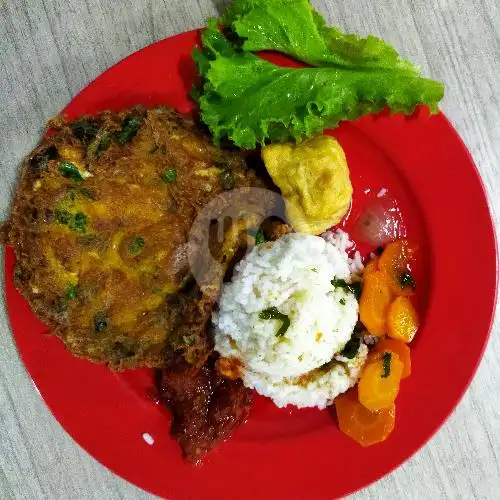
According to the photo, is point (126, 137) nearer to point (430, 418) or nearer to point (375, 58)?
point (375, 58)

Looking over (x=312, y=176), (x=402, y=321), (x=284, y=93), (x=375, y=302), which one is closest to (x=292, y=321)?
(x=375, y=302)

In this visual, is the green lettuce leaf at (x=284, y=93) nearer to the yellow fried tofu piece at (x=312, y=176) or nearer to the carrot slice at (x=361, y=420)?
the yellow fried tofu piece at (x=312, y=176)

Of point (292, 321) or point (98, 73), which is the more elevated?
point (98, 73)

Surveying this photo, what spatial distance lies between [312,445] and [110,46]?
2.41m

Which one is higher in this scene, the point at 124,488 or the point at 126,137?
the point at 126,137

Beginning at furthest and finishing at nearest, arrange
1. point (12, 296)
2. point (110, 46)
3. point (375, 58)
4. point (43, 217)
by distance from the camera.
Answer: point (110, 46), point (12, 296), point (375, 58), point (43, 217)

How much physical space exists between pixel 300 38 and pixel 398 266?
1224mm

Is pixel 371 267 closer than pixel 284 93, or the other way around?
pixel 284 93

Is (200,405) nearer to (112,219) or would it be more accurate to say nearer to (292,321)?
(292,321)

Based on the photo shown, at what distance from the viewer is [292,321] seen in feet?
7.68

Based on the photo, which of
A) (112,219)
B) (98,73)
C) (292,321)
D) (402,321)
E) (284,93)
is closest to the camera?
(112,219)

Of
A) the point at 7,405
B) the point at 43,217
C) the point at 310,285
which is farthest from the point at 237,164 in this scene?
the point at 7,405

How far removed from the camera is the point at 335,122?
230 centimetres

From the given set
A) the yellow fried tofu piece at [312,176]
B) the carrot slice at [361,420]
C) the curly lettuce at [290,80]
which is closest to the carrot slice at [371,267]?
the yellow fried tofu piece at [312,176]
